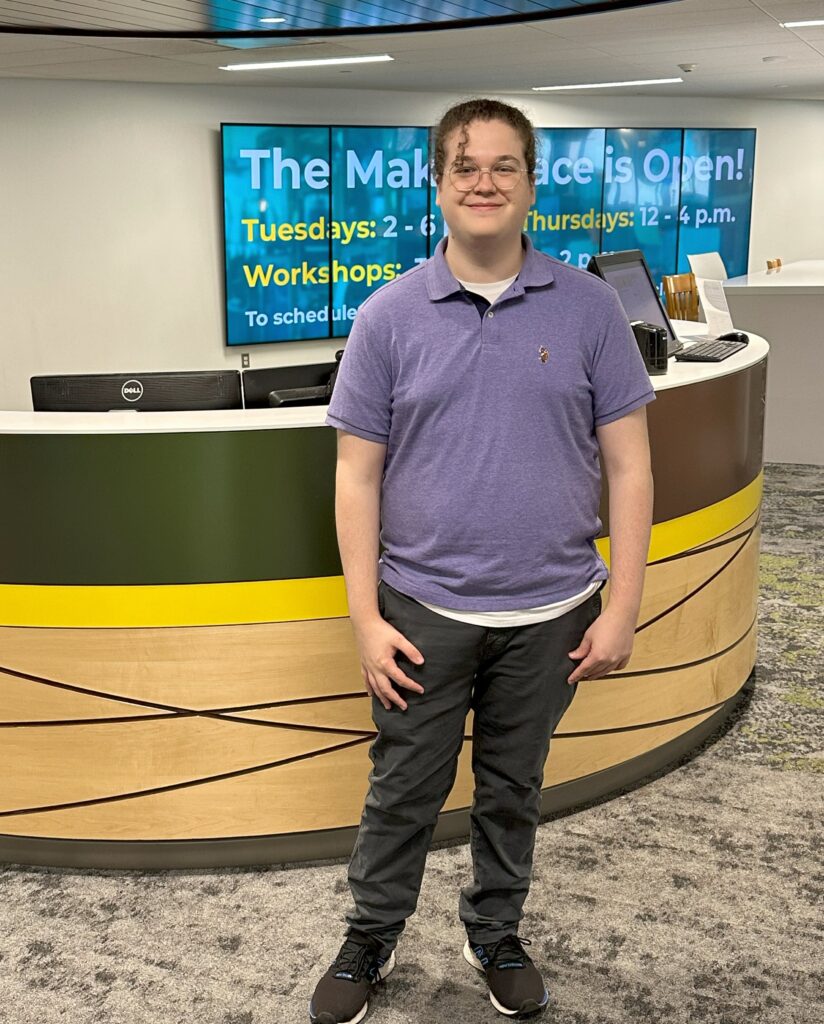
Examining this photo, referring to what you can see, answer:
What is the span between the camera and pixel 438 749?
227cm

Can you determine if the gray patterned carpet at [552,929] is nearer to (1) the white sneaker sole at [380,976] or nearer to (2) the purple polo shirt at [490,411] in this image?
(1) the white sneaker sole at [380,976]

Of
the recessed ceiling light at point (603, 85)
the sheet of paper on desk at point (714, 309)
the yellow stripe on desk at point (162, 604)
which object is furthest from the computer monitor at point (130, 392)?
the recessed ceiling light at point (603, 85)

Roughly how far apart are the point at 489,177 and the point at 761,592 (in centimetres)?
358

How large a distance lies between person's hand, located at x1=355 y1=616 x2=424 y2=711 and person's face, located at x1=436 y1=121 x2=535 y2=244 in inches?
28.4

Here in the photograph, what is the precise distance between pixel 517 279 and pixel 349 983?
144cm

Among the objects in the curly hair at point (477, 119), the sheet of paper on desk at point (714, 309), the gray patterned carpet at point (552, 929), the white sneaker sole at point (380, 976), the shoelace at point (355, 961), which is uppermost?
the curly hair at point (477, 119)

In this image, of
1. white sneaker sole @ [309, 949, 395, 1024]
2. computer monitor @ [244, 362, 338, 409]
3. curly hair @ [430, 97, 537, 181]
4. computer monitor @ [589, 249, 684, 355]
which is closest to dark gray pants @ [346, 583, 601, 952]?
white sneaker sole @ [309, 949, 395, 1024]

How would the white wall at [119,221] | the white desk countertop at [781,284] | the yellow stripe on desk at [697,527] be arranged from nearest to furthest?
the yellow stripe on desk at [697,527]
the white desk countertop at [781,284]
the white wall at [119,221]

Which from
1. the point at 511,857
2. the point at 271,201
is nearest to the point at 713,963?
the point at 511,857

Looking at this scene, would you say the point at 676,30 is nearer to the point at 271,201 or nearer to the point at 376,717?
the point at 271,201

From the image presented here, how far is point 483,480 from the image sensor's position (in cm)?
209

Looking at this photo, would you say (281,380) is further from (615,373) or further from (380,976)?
(380,976)

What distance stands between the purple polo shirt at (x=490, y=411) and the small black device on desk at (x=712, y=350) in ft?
5.07

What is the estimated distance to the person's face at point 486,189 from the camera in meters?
2.05
